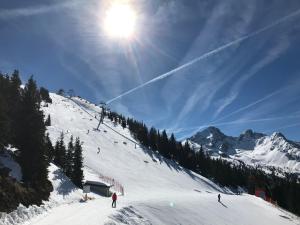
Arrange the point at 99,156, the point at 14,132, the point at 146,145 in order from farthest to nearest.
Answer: the point at 146,145
the point at 99,156
the point at 14,132

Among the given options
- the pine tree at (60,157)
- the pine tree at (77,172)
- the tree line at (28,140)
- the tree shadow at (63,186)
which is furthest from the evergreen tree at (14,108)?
the pine tree at (60,157)

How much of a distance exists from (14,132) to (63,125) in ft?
274

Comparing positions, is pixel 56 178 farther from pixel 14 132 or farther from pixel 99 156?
pixel 99 156

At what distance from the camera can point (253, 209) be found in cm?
8600

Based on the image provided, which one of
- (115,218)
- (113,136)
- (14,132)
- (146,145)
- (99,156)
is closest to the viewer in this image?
(115,218)

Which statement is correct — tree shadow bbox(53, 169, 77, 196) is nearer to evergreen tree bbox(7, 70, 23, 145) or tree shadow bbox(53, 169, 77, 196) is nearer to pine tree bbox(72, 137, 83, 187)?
pine tree bbox(72, 137, 83, 187)

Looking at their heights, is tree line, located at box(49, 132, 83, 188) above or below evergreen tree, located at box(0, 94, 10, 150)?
above

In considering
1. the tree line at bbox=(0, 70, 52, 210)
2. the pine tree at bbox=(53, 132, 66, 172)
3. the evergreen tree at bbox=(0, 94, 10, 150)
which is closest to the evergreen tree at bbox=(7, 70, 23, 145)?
the tree line at bbox=(0, 70, 52, 210)

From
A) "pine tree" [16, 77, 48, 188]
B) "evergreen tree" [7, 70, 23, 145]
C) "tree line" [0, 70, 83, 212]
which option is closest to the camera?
"tree line" [0, 70, 83, 212]

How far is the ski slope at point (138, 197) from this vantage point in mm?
37188

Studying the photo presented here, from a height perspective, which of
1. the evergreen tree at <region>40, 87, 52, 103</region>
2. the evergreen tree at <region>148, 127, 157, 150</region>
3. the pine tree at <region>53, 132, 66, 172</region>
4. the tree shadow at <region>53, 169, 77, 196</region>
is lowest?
the tree shadow at <region>53, 169, 77, 196</region>

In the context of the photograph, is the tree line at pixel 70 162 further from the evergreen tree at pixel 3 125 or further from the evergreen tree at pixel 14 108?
the evergreen tree at pixel 3 125

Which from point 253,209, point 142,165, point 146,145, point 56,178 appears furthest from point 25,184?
point 146,145

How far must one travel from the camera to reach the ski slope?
37.2 meters
